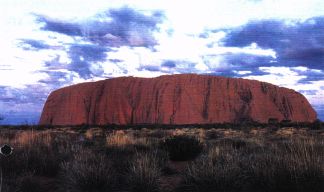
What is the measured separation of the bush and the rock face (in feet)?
281

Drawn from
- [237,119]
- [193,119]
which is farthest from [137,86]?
[237,119]

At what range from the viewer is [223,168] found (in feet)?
30.1

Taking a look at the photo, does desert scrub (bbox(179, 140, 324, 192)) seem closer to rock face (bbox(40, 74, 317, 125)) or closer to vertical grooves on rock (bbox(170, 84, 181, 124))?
rock face (bbox(40, 74, 317, 125))

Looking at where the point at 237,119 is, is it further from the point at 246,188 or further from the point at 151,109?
the point at 246,188

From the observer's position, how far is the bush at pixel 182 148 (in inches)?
540

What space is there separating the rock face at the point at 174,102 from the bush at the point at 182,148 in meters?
85.8

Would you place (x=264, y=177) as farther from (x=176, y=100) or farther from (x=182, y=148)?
(x=176, y=100)

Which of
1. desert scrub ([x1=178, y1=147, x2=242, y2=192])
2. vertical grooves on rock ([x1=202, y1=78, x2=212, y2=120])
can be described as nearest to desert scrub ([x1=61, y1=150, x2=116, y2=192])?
desert scrub ([x1=178, y1=147, x2=242, y2=192])

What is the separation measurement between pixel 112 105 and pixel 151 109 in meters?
9.44

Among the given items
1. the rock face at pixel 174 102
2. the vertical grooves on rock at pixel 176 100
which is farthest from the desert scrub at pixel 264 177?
the vertical grooves on rock at pixel 176 100

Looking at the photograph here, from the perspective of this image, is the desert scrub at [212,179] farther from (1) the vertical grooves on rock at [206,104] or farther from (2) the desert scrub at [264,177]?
(1) the vertical grooves on rock at [206,104]

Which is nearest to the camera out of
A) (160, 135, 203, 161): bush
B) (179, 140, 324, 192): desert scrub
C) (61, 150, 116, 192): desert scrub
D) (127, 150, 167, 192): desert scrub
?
(179, 140, 324, 192): desert scrub

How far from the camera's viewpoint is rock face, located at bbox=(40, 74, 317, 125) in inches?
4058

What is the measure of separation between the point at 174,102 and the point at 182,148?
91332mm
